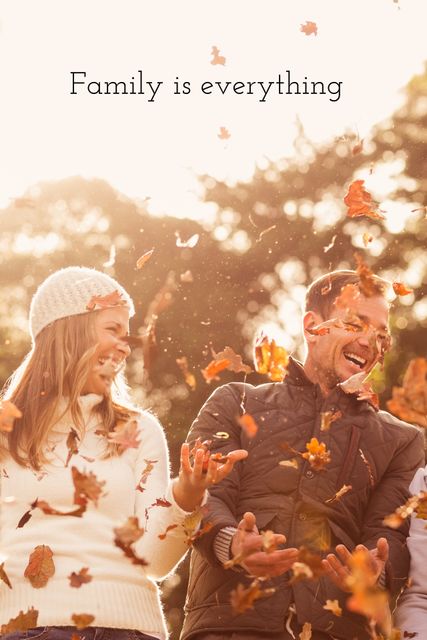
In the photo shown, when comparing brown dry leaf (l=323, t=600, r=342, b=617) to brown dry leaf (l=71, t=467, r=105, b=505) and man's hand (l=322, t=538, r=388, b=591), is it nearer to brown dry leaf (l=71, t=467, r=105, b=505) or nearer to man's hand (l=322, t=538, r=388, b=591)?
man's hand (l=322, t=538, r=388, b=591)

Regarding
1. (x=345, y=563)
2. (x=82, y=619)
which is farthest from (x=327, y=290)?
(x=82, y=619)

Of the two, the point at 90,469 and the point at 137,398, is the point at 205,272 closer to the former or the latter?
the point at 137,398

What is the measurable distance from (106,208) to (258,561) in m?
16.3

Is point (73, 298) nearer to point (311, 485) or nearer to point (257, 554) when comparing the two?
point (311, 485)

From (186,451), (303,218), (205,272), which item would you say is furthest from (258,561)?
(303,218)

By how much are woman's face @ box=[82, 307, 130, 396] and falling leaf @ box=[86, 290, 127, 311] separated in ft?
0.29

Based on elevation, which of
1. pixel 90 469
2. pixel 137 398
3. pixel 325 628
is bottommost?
pixel 137 398

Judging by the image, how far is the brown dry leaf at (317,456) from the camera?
5.06 meters

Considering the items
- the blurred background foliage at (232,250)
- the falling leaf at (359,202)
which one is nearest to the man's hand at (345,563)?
the falling leaf at (359,202)

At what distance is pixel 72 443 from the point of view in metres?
4.91

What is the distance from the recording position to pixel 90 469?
475 centimetres

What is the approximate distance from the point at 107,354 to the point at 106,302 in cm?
32

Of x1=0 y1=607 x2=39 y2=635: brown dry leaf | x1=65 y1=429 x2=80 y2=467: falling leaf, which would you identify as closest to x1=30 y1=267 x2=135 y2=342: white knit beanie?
x1=65 y1=429 x2=80 y2=467: falling leaf

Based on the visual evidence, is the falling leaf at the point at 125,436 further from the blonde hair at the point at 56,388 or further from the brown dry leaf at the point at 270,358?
the brown dry leaf at the point at 270,358
